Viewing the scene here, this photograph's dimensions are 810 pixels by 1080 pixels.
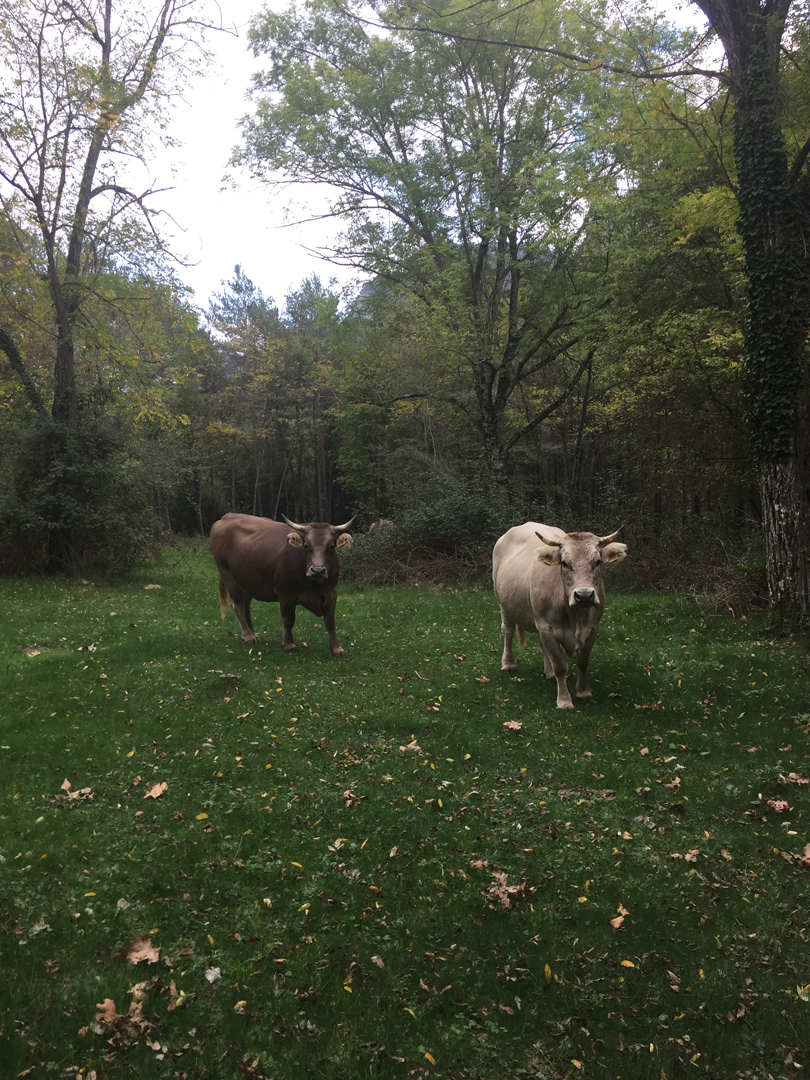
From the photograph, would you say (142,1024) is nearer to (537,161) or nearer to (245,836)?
(245,836)

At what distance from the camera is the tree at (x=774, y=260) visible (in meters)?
9.76

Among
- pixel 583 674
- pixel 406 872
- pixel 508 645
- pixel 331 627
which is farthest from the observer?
pixel 331 627

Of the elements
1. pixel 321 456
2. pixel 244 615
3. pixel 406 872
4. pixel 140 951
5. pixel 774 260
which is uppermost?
pixel 774 260

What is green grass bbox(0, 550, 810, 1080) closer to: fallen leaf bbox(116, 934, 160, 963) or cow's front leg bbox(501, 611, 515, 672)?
fallen leaf bbox(116, 934, 160, 963)

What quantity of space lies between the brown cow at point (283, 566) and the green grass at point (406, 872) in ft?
6.12

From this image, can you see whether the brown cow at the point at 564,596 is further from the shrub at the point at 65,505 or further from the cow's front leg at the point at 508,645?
the shrub at the point at 65,505

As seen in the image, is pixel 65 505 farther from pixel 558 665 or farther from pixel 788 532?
pixel 788 532

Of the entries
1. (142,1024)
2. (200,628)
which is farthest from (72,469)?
(142,1024)

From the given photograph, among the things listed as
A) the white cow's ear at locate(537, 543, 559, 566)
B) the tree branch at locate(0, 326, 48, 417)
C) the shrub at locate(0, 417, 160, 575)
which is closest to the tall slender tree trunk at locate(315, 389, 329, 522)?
the tree branch at locate(0, 326, 48, 417)

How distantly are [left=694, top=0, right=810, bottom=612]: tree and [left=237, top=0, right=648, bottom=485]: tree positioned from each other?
9195 mm

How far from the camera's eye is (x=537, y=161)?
18438 mm

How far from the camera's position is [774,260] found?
992cm

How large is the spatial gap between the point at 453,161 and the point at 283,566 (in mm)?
18130

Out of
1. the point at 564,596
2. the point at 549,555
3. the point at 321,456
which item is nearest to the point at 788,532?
the point at 564,596
